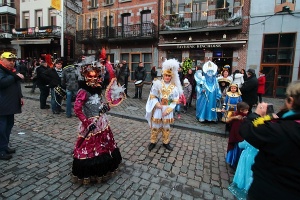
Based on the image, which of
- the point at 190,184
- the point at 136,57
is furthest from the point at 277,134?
the point at 136,57

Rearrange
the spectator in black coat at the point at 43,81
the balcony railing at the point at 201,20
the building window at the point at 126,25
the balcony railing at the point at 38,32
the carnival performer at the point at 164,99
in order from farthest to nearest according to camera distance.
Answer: the balcony railing at the point at 38,32 < the building window at the point at 126,25 < the balcony railing at the point at 201,20 < the spectator in black coat at the point at 43,81 < the carnival performer at the point at 164,99

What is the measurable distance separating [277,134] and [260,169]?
41 centimetres

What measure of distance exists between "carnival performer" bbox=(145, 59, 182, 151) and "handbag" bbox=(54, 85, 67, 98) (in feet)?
14.5

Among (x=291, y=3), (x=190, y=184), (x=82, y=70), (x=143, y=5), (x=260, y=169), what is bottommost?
(x=190, y=184)

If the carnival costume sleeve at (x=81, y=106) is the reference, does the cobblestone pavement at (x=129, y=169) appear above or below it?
below

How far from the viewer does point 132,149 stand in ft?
14.6

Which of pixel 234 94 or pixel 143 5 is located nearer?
pixel 234 94

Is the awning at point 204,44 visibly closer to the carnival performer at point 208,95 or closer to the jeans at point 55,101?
the carnival performer at point 208,95

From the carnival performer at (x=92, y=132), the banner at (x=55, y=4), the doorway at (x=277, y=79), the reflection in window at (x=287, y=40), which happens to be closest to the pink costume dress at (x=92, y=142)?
the carnival performer at (x=92, y=132)

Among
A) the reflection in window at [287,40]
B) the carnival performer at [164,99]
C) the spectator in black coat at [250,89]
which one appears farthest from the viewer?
the reflection in window at [287,40]

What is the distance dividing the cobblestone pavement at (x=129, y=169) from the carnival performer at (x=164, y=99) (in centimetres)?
66

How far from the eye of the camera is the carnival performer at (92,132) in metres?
3.00

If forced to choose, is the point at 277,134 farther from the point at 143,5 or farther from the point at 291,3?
the point at 143,5

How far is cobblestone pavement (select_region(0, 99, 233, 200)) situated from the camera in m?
2.94
